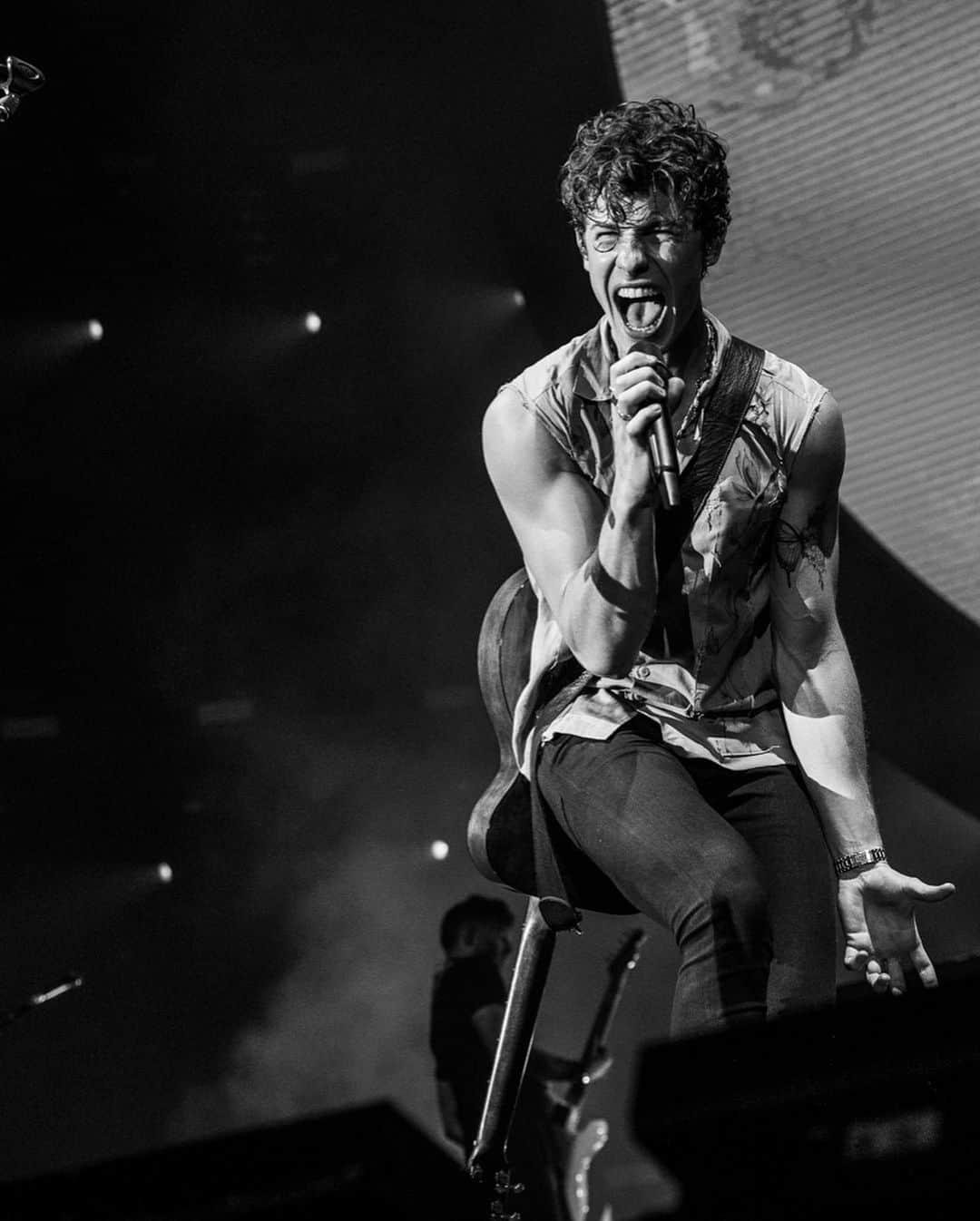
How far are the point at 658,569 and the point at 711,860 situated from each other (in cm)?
39

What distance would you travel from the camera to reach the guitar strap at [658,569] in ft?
5.58

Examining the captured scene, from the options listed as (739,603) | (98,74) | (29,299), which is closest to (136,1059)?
(29,299)

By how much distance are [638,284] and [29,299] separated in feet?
8.17

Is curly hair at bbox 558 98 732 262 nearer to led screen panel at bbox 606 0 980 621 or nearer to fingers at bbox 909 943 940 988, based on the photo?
fingers at bbox 909 943 940 988

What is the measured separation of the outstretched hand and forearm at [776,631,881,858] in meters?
0.05

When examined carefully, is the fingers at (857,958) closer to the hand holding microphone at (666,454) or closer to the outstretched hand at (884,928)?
the outstretched hand at (884,928)

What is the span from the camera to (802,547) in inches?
69.7

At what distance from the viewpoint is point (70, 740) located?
3777mm

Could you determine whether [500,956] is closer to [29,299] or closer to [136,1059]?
[136,1059]

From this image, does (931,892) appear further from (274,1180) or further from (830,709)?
(274,1180)

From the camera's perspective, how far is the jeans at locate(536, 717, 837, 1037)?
56.1 inches

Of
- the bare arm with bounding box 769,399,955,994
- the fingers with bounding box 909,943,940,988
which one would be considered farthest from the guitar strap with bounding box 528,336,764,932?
the fingers with bounding box 909,943,940,988

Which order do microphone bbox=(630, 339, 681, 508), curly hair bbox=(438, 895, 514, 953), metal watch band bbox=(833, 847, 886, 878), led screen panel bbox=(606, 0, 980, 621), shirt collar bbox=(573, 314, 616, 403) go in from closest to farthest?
microphone bbox=(630, 339, 681, 508) → metal watch band bbox=(833, 847, 886, 878) → shirt collar bbox=(573, 314, 616, 403) → led screen panel bbox=(606, 0, 980, 621) → curly hair bbox=(438, 895, 514, 953)

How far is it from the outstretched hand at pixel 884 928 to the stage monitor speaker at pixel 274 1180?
78 centimetres
